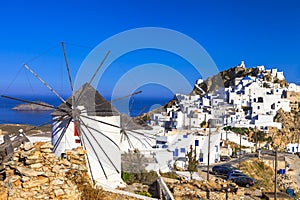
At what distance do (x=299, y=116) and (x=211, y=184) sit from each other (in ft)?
143

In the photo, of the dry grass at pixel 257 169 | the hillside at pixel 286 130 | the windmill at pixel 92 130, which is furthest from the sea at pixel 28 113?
the hillside at pixel 286 130

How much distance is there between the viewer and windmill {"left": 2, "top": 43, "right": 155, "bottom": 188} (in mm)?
9633

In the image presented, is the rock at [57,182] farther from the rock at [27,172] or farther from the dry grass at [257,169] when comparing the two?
the dry grass at [257,169]

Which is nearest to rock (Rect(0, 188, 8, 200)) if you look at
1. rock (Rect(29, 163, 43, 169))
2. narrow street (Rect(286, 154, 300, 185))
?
rock (Rect(29, 163, 43, 169))

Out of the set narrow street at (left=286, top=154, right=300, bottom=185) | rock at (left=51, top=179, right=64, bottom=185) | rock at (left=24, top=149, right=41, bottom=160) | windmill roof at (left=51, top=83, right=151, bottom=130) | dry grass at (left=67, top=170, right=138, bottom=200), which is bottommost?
narrow street at (left=286, top=154, right=300, bottom=185)

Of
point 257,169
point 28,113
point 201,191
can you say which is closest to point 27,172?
point 201,191

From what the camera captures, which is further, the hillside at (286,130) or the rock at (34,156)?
the hillside at (286,130)

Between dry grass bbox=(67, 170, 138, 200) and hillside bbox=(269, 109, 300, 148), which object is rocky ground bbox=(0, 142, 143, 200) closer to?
dry grass bbox=(67, 170, 138, 200)

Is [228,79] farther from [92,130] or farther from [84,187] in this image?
[84,187]

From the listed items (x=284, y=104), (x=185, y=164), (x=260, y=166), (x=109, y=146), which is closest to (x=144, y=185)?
A: (x=109, y=146)

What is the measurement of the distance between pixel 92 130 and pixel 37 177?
526 centimetres

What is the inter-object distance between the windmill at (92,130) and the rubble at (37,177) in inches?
162

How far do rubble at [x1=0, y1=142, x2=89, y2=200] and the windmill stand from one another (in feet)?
13.5

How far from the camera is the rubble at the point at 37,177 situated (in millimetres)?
4680
